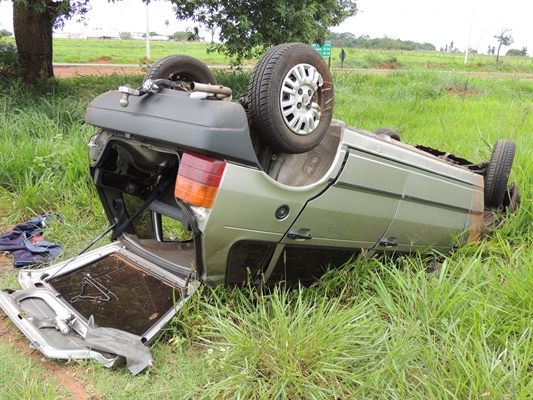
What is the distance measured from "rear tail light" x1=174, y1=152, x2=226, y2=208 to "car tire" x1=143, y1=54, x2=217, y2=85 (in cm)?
98

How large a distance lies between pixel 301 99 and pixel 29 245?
2526 millimetres

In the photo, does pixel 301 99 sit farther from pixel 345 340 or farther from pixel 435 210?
pixel 435 210

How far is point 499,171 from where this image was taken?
4039 mm

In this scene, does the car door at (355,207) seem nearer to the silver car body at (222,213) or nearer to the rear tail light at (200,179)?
the silver car body at (222,213)

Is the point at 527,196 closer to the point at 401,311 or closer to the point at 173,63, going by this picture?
the point at 401,311

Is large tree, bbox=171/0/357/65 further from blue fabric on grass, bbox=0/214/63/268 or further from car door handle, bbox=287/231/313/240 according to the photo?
car door handle, bbox=287/231/313/240

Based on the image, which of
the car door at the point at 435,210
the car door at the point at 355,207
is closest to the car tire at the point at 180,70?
the car door at the point at 355,207

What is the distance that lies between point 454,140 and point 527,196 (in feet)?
6.71

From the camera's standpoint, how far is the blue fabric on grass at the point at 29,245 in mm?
3660

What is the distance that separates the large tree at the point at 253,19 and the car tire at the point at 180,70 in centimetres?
421

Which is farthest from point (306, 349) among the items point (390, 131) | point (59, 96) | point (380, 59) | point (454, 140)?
point (380, 59)

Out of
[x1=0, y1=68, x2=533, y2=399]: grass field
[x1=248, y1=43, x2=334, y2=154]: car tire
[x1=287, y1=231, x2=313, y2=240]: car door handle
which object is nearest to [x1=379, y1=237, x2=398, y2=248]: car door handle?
[x1=0, y1=68, x2=533, y2=399]: grass field

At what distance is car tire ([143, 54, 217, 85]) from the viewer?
3.12 metres

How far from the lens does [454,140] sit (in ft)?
20.6
